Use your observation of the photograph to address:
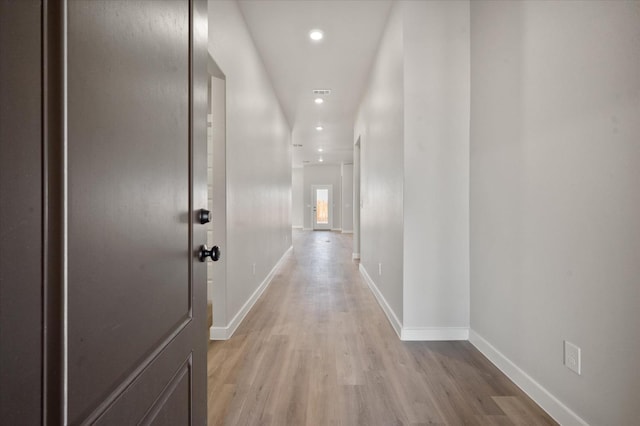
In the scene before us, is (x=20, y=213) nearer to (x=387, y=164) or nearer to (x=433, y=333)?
(x=433, y=333)

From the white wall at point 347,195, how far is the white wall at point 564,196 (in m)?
10.5

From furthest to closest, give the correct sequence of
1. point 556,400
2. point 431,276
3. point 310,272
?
point 310,272 → point 431,276 → point 556,400

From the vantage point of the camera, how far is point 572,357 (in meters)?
1.53

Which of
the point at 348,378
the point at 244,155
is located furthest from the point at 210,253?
the point at 244,155

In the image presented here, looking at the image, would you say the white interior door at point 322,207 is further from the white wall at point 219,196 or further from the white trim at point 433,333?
the white trim at point 433,333

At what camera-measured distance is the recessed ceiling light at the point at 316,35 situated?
339cm

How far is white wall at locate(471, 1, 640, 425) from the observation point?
50.8 inches

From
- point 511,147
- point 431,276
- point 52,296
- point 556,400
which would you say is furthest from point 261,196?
point 52,296

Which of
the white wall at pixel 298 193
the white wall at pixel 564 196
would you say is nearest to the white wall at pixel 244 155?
the white wall at pixel 564 196

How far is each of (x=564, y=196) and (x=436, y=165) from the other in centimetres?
106

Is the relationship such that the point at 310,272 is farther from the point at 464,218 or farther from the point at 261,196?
the point at 464,218

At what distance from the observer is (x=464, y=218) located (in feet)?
8.47

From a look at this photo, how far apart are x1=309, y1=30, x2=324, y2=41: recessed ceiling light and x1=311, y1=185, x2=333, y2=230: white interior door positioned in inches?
408

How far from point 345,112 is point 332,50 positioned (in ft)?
8.03
